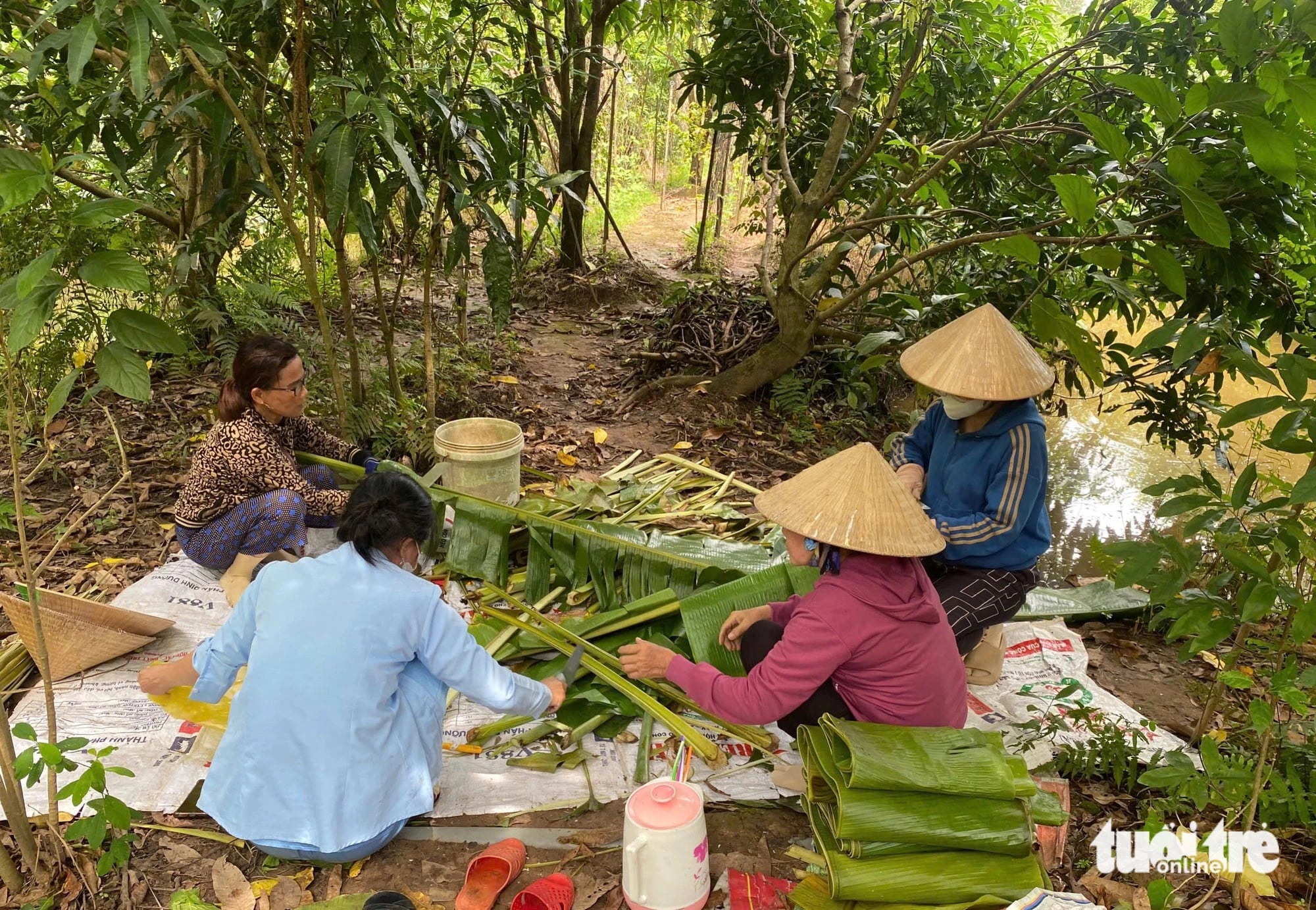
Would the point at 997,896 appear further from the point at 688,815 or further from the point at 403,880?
the point at 403,880

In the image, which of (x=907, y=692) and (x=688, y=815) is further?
(x=907, y=692)

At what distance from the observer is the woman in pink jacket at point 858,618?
73.8 inches

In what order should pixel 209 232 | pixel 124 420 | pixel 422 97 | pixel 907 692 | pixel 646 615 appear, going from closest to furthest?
pixel 907 692, pixel 646 615, pixel 422 97, pixel 209 232, pixel 124 420

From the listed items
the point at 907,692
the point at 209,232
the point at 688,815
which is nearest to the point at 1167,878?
the point at 907,692

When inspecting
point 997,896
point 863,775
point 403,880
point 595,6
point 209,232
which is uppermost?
point 595,6

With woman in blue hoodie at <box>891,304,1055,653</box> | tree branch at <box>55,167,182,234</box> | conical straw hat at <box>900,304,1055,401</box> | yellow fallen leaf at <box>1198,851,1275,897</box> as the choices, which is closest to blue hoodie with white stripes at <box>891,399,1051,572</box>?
woman in blue hoodie at <box>891,304,1055,653</box>

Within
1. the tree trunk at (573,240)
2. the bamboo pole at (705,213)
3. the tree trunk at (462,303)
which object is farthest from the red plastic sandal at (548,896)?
the tree trunk at (573,240)

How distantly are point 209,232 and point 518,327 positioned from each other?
9.63ft

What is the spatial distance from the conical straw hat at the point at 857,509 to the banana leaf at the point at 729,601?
69 centimetres

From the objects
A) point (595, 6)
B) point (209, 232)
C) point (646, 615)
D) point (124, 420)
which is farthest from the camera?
point (595, 6)

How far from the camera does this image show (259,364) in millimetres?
2902

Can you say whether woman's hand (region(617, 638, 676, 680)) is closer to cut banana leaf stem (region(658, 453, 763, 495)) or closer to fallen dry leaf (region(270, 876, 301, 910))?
fallen dry leaf (region(270, 876, 301, 910))

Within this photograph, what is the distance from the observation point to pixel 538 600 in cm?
304

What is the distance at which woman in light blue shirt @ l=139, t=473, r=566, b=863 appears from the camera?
1797 millimetres
